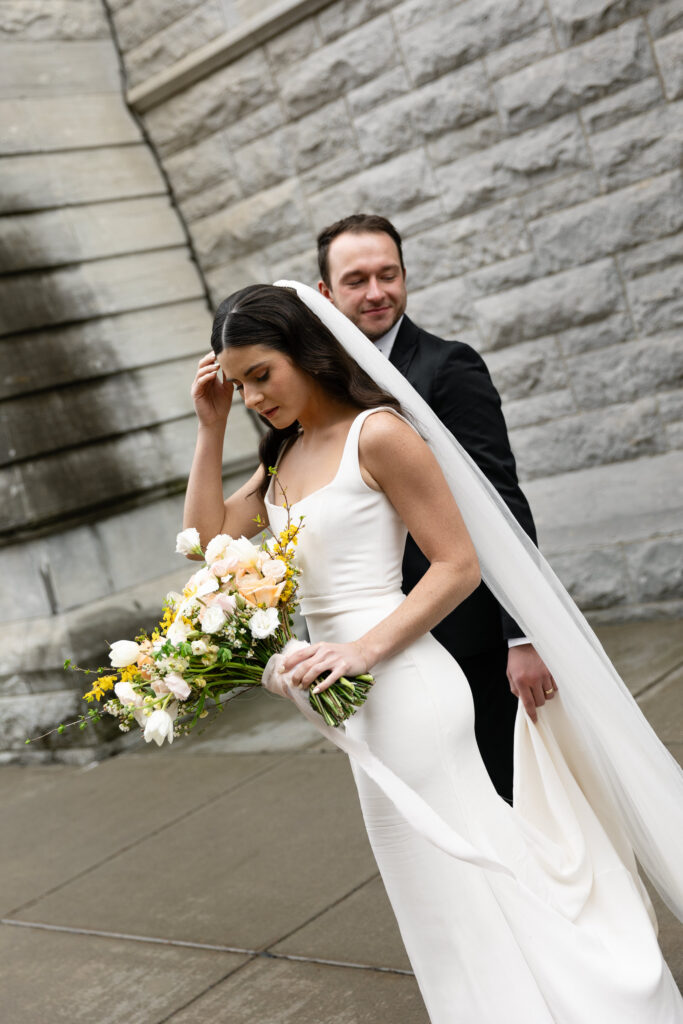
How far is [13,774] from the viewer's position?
7.46 m

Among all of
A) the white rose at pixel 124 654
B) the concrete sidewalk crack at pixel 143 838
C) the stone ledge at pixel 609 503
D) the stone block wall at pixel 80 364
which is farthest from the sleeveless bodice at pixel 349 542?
the stone block wall at pixel 80 364

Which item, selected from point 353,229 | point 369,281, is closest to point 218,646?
point 369,281

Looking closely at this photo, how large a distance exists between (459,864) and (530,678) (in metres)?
0.58

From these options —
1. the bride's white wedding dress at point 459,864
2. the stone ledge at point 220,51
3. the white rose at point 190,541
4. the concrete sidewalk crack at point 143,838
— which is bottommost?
the concrete sidewalk crack at point 143,838

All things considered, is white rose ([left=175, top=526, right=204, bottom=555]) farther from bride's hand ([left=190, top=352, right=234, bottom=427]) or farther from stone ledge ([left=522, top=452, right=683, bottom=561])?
stone ledge ([left=522, top=452, right=683, bottom=561])

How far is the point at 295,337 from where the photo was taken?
2750 millimetres

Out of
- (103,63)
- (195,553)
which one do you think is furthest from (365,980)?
(103,63)

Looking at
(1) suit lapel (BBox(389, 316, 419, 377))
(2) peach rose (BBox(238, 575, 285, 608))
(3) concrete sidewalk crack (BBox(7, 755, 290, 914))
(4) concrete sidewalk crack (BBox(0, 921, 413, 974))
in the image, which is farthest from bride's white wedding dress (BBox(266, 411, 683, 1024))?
(3) concrete sidewalk crack (BBox(7, 755, 290, 914))

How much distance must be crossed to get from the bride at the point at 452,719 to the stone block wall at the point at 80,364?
470cm

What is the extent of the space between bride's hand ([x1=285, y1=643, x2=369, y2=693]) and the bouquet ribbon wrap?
4cm

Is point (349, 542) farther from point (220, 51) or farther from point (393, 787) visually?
point (220, 51)

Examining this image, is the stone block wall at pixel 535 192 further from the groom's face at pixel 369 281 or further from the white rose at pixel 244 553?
the white rose at pixel 244 553

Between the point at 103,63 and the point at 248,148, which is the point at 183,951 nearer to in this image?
the point at 248,148

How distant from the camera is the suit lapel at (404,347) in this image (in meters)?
3.36
